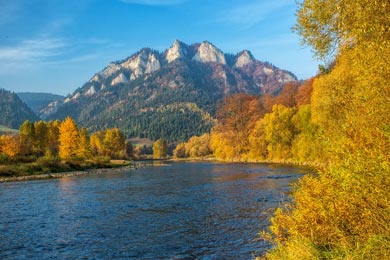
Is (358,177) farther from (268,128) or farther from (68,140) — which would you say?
(68,140)

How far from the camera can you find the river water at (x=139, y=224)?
71.7 ft

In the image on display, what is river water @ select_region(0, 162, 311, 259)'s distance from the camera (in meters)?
21.9

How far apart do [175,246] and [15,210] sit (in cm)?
2190

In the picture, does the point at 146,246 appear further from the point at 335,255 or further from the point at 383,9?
the point at 383,9

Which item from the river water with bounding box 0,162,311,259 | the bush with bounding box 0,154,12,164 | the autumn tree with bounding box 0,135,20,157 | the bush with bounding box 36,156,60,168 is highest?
the autumn tree with bounding box 0,135,20,157

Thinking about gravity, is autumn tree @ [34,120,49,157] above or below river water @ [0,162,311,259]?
above

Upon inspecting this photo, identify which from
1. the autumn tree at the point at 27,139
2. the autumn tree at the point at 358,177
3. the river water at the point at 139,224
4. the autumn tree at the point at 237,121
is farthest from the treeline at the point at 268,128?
the autumn tree at the point at 358,177

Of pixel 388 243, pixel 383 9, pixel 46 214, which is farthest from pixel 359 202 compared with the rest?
pixel 46 214

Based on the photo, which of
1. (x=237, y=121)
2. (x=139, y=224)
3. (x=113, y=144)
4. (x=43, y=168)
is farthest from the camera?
(x=113, y=144)

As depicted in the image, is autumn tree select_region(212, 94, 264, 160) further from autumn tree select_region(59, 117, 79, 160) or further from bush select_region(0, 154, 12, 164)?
bush select_region(0, 154, 12, 164)

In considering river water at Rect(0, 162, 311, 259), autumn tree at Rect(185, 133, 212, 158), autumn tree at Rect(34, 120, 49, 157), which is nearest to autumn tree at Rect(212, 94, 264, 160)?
autumn tree at Rect(185, 133, 212, 158)

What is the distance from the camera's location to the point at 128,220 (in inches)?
1215

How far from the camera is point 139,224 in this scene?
29.2 meters

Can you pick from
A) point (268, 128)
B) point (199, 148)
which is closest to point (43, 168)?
point (268, 128)
